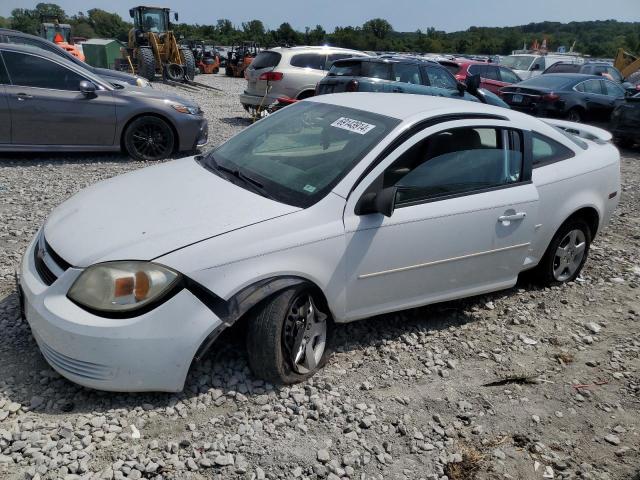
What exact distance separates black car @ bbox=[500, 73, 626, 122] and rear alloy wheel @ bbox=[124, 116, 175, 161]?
841 cm

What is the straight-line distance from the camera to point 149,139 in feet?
27.1

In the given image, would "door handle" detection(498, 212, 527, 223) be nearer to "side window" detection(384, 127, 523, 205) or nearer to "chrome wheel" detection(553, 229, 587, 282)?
"side window" detection(384, 127, 523, 205)

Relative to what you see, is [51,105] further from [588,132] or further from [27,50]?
[588,132]

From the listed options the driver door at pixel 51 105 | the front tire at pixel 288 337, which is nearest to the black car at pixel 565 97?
the driver door at pixel 51 105

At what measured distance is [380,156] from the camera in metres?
3.35

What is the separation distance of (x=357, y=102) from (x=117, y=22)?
92.2 metres

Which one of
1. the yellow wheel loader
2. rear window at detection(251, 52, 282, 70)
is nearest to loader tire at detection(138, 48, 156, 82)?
the yellow wheel loader

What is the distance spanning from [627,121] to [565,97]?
1.77 meters

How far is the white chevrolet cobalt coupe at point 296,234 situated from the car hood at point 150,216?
0.04ft

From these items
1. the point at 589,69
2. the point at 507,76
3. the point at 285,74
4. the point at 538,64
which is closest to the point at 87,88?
the point at 285,74

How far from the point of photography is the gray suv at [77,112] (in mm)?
7391

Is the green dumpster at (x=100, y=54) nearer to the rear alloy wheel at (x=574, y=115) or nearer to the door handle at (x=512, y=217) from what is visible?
the rear alloy wheel at (x=574, y=115)

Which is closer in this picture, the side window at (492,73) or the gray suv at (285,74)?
the gray suv at (285,74)

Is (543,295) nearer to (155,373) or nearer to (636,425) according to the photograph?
(636,425)
